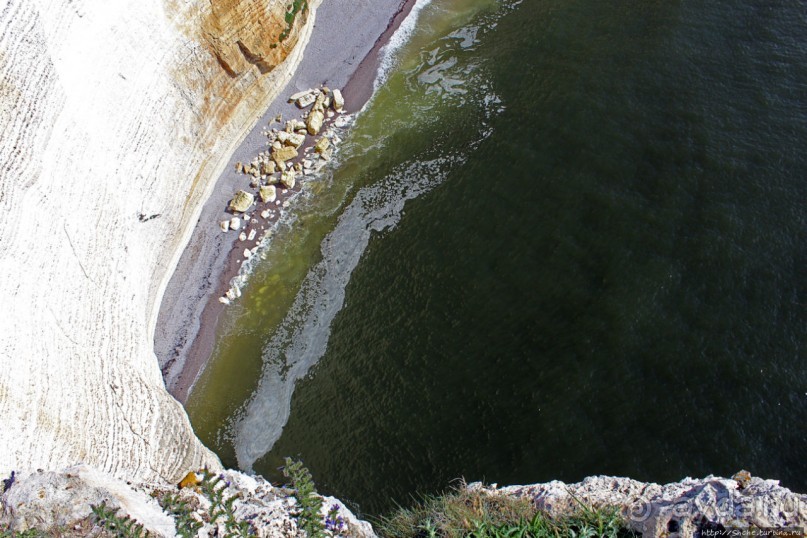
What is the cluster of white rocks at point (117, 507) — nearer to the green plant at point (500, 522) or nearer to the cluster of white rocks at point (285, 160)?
the green plant at point (500, 522)

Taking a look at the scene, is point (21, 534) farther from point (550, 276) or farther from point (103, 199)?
point (550, 276)

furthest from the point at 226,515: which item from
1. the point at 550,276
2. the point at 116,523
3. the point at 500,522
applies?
the point at 550,276

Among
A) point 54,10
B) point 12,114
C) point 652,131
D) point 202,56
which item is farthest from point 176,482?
point 652,131

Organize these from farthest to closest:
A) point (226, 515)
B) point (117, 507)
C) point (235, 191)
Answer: point (235, 191)
point (226, 515)
point (117, 507)

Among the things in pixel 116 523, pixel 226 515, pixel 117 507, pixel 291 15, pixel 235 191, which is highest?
pixel 291 15

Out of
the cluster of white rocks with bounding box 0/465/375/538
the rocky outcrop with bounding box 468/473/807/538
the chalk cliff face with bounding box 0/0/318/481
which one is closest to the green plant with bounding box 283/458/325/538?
the cluster of white rocks with bounding box 0/465/375/538

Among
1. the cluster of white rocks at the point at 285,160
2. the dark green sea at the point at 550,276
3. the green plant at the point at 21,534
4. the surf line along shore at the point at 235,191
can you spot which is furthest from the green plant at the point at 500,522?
the cluster of white rocks at the point at 285,160
